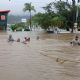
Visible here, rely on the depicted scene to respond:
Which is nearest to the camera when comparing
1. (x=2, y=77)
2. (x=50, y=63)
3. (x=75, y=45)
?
(x=2, y=77)

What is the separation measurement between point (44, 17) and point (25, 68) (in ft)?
265

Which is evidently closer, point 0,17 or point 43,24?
point 43,24

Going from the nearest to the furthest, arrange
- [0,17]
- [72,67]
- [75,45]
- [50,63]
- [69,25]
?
[72,67] < [50,63] < [75,45] < [69,25] < [0,17]

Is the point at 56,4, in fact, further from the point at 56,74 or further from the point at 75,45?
the point at 56,74

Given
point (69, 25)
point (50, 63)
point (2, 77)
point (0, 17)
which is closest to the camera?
point (2, 77)

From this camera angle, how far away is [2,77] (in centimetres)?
1478

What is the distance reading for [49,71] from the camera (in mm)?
16531

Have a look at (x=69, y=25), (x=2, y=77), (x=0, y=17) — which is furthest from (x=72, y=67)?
(x=0, y=17)

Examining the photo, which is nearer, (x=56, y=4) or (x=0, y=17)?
(x=56, y=4)

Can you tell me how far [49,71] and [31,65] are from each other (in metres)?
2.36

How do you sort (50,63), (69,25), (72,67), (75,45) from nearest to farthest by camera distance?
(72,67)
(50,63)
(75,45)
(69,25)

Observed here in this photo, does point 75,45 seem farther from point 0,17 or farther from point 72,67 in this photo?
point 0,17

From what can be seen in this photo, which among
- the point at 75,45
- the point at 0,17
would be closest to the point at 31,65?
the point at 75,45

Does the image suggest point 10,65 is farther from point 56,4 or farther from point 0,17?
point 0,17
